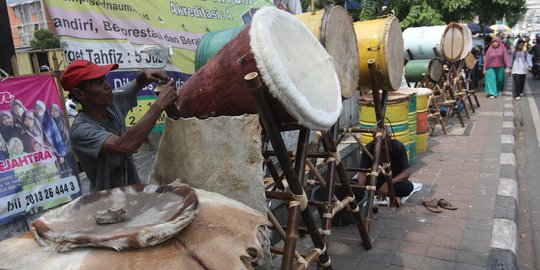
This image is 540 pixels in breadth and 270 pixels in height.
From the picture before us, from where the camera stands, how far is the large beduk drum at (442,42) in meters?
8.70

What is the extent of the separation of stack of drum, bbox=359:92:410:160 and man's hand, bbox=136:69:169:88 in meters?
3.65

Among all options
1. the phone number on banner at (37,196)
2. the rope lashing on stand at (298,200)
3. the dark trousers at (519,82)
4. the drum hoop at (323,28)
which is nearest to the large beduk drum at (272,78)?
the rope lashing on stand at (298,200)

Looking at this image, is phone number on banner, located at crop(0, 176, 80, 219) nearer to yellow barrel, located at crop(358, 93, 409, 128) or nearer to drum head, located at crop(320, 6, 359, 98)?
drum head, located at crop(320, 6, 359, 98)

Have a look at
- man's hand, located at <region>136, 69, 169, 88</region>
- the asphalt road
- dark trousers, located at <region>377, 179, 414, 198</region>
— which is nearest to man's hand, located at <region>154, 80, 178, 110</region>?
man's hand, located at <region>136, 69, 169, 88</region>

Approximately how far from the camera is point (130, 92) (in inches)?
95.1

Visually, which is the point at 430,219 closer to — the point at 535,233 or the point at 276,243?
the point at 535,233

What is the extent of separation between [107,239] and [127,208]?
359mm

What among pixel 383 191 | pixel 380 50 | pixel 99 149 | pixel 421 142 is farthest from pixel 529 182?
pixel 99 149

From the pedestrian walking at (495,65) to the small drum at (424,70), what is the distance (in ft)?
12.9

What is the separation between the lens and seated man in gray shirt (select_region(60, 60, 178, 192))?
1758 mm

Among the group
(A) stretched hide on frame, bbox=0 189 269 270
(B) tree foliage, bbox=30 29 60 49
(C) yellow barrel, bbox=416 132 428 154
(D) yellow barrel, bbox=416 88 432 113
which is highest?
(B) tree foliage, bbox=30 29 60 49

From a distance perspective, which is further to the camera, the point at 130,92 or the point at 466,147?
the point at 466,147

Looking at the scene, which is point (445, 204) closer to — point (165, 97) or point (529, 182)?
point (529, 182)

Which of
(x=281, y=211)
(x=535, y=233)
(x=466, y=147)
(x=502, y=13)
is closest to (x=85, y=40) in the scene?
Answer: (x=281, y=211)
